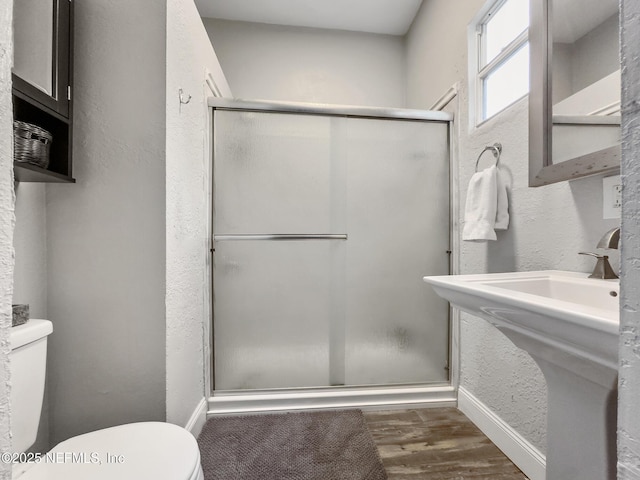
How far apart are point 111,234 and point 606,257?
1.62 m

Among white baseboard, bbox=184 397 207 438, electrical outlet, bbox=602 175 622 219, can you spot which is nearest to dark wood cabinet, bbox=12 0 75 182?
white baseboard, bbox=184 397 207 438

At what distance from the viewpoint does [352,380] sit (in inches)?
66.6

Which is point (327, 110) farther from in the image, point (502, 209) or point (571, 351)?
point (571, 351)

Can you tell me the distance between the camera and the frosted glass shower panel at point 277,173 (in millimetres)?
1609

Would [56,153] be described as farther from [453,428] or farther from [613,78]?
[453,428]

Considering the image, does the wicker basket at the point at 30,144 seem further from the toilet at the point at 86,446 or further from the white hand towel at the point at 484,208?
the white hand towel at the point at 484,208

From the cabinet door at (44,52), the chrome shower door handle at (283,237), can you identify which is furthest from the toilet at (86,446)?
the chrome shower door handle at (283,237)

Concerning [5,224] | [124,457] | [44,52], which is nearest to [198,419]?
[124,457]

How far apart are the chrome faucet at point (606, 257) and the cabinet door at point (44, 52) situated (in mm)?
1644

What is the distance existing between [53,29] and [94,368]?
1.15m

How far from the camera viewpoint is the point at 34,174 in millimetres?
884

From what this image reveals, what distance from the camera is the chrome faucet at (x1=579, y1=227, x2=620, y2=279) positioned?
79cm

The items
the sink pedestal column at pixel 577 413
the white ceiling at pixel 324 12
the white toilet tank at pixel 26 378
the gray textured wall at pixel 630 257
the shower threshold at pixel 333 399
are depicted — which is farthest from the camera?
the white ceiling at pixel 324 12

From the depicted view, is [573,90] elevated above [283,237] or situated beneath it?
elevated above
